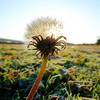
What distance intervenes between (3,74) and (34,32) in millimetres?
3615

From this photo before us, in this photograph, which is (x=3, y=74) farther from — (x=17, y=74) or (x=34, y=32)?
(x=34, y=32)

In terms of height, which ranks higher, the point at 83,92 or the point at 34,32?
the point at 34,32

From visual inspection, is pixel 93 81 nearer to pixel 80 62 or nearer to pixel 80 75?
pixel 80 75

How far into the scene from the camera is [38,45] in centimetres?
366

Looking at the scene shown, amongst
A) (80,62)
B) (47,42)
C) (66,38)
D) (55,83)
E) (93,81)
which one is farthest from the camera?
(80,62)

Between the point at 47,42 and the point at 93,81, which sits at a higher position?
the point at 47,42

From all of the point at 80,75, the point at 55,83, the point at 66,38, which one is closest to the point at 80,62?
the point at 80,75

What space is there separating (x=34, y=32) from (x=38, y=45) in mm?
301

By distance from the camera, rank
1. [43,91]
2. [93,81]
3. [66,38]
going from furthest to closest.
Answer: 1. [93,81]
2. [43,91]
3. [66,38]

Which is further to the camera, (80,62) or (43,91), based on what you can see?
(80,62)

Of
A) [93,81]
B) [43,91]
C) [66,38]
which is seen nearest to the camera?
[66,38]

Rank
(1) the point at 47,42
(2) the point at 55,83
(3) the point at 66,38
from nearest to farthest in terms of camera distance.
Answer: (1) the point at 47,42
(3) the point at 66,38
(2) the point at 55,83

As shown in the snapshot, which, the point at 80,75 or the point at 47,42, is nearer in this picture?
the point at 47,42

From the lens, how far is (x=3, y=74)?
287 inches
